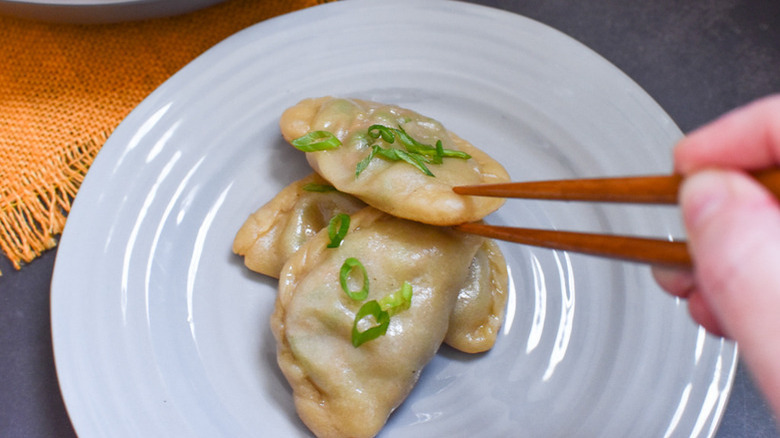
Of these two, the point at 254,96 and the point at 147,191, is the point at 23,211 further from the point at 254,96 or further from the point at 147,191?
the point at 254,96

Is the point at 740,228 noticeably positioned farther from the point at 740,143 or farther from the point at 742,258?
the point at 740,143

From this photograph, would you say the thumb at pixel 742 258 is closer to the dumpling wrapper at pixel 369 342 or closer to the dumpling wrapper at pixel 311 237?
the dumpling wrapper at pixel 369 342

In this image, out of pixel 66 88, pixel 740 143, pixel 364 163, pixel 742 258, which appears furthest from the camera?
pixel 66 88

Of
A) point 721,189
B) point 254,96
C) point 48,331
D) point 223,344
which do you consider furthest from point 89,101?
point 721,189

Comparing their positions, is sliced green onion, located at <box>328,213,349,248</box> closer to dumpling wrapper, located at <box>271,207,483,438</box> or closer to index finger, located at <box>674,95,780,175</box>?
dumpling wrapper, located at <box>271,207,483,438</box>

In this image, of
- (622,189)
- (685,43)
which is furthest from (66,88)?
(685,43)

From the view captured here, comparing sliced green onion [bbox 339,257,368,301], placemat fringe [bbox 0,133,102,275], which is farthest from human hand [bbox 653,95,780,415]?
placemat fringe [bbox 0,133,102,275]

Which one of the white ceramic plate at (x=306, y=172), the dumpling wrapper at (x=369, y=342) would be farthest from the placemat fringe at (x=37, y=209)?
the dumpling wrapper at (x=369, y=342)
